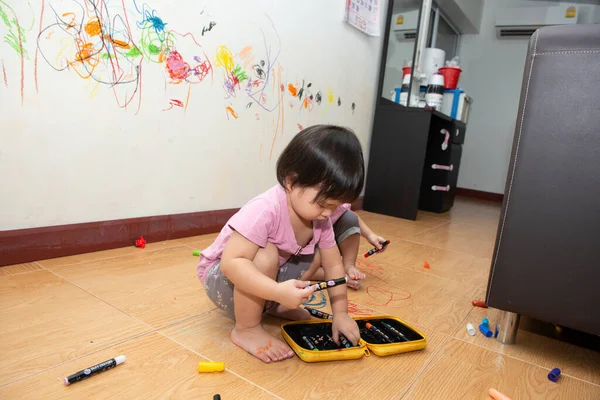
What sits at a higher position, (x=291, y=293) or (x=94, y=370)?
(x=291, y=293)

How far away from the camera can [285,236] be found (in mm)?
772

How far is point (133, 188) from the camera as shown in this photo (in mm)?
1276

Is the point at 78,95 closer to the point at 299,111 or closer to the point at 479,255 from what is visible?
the point at 299,111

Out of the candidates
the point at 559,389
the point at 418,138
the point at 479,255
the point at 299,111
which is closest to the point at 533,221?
the point at 559,389

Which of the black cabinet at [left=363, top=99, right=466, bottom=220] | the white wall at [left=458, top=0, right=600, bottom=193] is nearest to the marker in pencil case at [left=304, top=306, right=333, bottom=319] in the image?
the black cabinet at [left=363, top=99, right=466, bottom=220]

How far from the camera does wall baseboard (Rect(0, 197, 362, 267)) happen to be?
3.39 feet

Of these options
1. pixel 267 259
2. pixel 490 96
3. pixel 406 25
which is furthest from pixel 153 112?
pixel 490 96

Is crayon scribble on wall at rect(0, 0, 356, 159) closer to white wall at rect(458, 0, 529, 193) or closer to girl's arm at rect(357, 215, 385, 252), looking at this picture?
girl's arm at rect(357, 215, 385, 252)

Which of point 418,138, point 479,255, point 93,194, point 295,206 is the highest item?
point 418,138

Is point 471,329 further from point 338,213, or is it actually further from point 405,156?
point 405,156

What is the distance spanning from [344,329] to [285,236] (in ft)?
0.69

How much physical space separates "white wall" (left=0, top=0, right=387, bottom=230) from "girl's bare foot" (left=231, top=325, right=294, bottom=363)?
2.21ft

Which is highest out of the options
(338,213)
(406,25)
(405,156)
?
(406,25)

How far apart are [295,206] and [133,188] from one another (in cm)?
73
